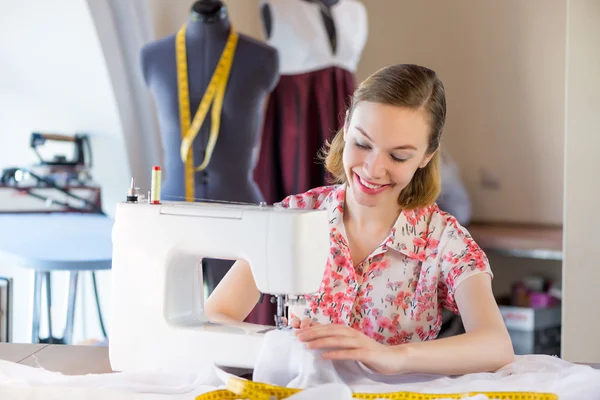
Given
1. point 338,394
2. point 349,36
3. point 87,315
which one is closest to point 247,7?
point 349,36

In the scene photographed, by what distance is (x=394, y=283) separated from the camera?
1.75m

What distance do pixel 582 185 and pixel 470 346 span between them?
1469mm

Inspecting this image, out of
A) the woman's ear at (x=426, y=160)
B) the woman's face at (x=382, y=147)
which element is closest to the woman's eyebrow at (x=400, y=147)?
the woman's face at (x=382, y=147)

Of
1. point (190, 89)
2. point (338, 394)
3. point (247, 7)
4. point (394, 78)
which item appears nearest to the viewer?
point (338, 394)

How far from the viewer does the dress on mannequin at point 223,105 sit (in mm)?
2980

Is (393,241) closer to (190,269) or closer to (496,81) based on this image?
(190,269)

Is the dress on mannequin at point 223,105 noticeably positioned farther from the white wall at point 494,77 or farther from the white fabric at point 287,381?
the white fabric at point 287,381

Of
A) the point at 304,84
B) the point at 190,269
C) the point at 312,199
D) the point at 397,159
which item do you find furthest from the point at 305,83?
the point at 190,269

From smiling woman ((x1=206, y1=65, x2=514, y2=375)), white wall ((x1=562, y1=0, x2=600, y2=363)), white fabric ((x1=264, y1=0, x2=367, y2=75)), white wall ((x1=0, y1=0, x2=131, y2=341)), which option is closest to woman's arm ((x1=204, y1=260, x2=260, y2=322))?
smiling woman ((x1=206, y1=65, x2=514, y2=375))

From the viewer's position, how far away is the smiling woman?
1.59 meters

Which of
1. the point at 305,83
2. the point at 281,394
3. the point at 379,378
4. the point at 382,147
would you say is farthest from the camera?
the point at 305,83

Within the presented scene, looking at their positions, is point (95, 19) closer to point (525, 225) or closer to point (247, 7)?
point (247, 7)

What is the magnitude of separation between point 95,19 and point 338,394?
235 cm

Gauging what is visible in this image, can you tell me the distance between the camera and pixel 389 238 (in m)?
1.73
